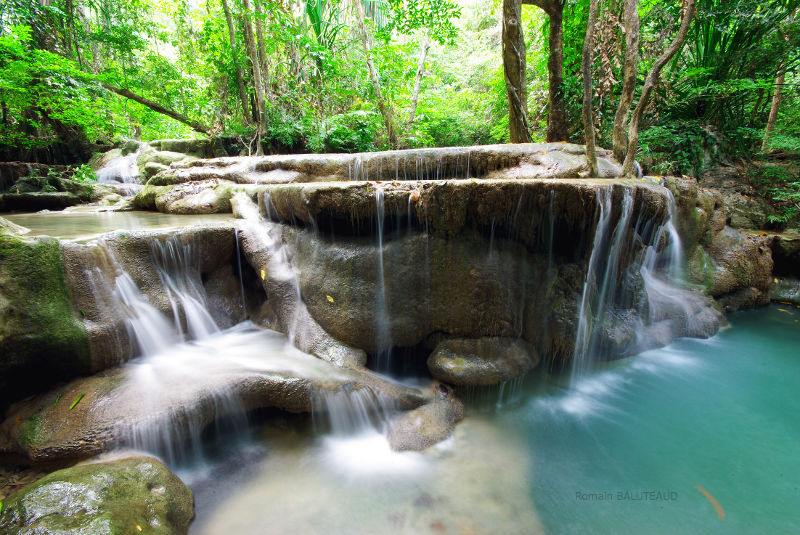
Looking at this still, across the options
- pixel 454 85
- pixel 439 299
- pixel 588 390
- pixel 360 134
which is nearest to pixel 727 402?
pixel 588 390

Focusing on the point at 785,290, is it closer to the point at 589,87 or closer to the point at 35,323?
the point at 589,87

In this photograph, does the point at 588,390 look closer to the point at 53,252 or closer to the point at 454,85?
the point at 53,252

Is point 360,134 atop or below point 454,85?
below

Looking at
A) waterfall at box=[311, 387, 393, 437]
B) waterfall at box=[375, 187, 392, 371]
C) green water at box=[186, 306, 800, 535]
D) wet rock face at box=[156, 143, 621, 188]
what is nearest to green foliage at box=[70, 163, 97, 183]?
wet rock face at box=[156, 143, 621, 188]

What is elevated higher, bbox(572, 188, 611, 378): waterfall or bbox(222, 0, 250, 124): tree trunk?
bbox(222, 0, 250, 124): tree trunk

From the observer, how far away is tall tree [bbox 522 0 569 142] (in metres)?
5.98

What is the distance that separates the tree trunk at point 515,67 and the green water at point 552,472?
541cm

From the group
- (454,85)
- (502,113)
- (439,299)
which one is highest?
(454,85)

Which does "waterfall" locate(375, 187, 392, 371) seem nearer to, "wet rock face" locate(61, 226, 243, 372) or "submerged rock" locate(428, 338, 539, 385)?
"submerged rock" locate(428, 338, 539, 385)

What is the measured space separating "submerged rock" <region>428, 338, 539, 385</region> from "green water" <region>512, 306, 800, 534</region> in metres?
0.35

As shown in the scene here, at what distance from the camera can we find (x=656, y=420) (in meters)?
3.07

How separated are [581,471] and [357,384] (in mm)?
1843

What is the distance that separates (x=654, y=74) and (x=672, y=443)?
12.9ft

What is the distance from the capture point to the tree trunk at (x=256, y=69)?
7875 mm
